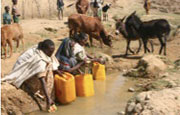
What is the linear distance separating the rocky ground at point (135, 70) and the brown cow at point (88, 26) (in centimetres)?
52

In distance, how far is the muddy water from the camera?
19.9ft

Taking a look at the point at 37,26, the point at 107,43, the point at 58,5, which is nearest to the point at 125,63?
the point at 107,43

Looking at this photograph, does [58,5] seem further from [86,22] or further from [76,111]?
[76,111]

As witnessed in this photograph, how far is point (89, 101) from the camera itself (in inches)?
261

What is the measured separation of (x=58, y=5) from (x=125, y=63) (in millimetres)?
8954

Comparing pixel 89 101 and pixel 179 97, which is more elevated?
pixel 179 97

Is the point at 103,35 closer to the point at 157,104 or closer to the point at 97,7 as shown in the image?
the point at 97,7

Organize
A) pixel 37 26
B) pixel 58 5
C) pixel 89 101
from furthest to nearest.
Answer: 1. pixel 58 5
2. pixel 37 26
3. pixel 89 101

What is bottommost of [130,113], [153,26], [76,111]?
[76,111]

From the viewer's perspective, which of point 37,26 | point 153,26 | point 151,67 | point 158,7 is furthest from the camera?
point 158,7

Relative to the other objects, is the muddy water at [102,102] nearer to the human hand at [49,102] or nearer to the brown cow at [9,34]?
the human hand at [49,102]

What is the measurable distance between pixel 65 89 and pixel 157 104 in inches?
82.1

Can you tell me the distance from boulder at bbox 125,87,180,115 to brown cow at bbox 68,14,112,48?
7.93 meters

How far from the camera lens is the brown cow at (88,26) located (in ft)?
42.2
